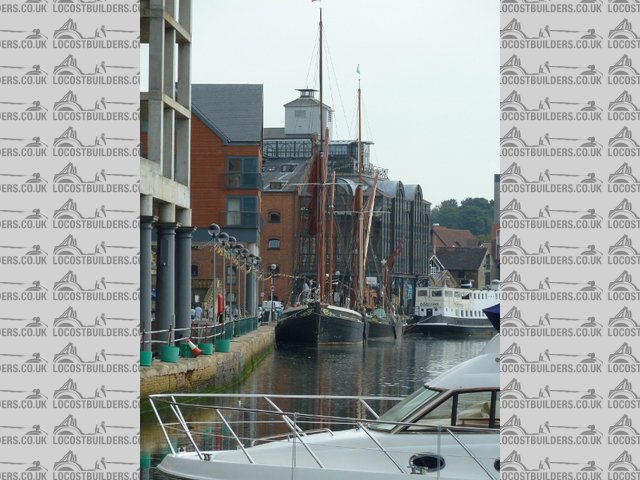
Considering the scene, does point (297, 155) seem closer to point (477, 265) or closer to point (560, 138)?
point (477, 265)

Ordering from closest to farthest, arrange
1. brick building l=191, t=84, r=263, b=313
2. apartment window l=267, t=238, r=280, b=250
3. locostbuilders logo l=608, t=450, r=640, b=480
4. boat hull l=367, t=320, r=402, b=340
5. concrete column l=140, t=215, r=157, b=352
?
locostbuilders logo l=608, t=450, r=640, b=480, concrete column l=140, t=215, r=157, b=352, brick building l=191, t=84, r=263, b=313, boat hull l=367, t=320, r=402, b=340, apartment window l=267, t=238, r=280, b=250

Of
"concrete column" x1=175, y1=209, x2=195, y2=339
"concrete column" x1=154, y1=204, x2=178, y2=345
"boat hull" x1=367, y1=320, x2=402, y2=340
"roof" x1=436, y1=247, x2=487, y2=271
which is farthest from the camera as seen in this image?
"roof" x1=436, y1=247, x2=487, y2=271

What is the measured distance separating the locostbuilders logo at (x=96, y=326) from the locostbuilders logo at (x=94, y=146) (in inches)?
55.4

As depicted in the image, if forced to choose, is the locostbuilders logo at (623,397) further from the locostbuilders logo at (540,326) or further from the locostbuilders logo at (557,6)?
the locostbuilders logo at (557,6)

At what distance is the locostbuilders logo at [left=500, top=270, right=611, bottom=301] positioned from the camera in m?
11.5

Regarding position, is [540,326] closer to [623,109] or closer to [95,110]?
[623,109]

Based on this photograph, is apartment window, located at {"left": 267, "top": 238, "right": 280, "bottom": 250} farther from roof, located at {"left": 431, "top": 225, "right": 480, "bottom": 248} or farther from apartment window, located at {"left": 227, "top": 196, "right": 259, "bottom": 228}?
roof, located at {"left": 431, "top": 225, "right": 480, "bottom": 248}

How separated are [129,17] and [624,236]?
4.80 meters

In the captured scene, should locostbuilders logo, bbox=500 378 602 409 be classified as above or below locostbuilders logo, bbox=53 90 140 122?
below

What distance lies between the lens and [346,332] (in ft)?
233

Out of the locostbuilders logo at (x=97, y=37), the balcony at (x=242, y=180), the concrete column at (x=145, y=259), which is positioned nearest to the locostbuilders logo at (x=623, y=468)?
the locostbuilders logo at (x=97, y=37)

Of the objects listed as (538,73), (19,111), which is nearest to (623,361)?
(538,73)

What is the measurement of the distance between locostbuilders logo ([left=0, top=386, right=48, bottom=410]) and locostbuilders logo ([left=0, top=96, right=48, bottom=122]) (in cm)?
246

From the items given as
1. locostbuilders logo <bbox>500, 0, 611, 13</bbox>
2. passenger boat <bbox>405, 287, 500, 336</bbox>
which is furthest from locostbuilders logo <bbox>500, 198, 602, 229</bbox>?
passenger boat <bbox>405, 287, 500, 336</bbox>
